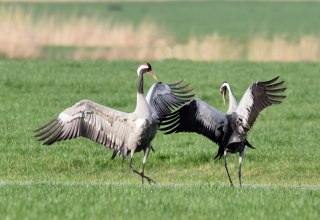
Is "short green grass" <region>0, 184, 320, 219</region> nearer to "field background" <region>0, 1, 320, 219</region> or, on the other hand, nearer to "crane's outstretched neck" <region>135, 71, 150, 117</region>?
"field background" <region>0, 1, 320, 219</region>

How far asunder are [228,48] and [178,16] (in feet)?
146

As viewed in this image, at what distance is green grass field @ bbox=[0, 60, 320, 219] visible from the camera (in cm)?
1088

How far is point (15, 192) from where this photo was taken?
39.3ft

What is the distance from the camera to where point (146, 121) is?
13.7 metres

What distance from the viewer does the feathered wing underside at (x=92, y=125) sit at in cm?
1386

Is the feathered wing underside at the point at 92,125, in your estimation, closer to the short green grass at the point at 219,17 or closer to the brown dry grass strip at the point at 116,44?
the brown dry grass strip at the point at 116,44

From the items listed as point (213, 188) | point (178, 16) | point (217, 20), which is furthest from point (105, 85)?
point (178, 16)

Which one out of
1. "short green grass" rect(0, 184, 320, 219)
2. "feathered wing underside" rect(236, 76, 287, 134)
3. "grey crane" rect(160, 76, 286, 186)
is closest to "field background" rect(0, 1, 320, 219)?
"short green grass" rect(0, 184, 320, 219)

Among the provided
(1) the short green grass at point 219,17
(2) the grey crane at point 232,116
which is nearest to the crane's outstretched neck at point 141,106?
(2) the grey crane at point 232,116

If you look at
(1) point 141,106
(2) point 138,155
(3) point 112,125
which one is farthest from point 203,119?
(2) point 138,155

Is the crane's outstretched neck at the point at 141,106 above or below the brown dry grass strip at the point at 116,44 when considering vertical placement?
below

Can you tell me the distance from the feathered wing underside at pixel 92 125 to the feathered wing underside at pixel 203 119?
1.00 meters

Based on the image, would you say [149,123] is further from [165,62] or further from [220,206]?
[165,62]

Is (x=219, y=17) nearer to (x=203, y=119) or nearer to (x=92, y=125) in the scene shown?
(x=203, y=119)
